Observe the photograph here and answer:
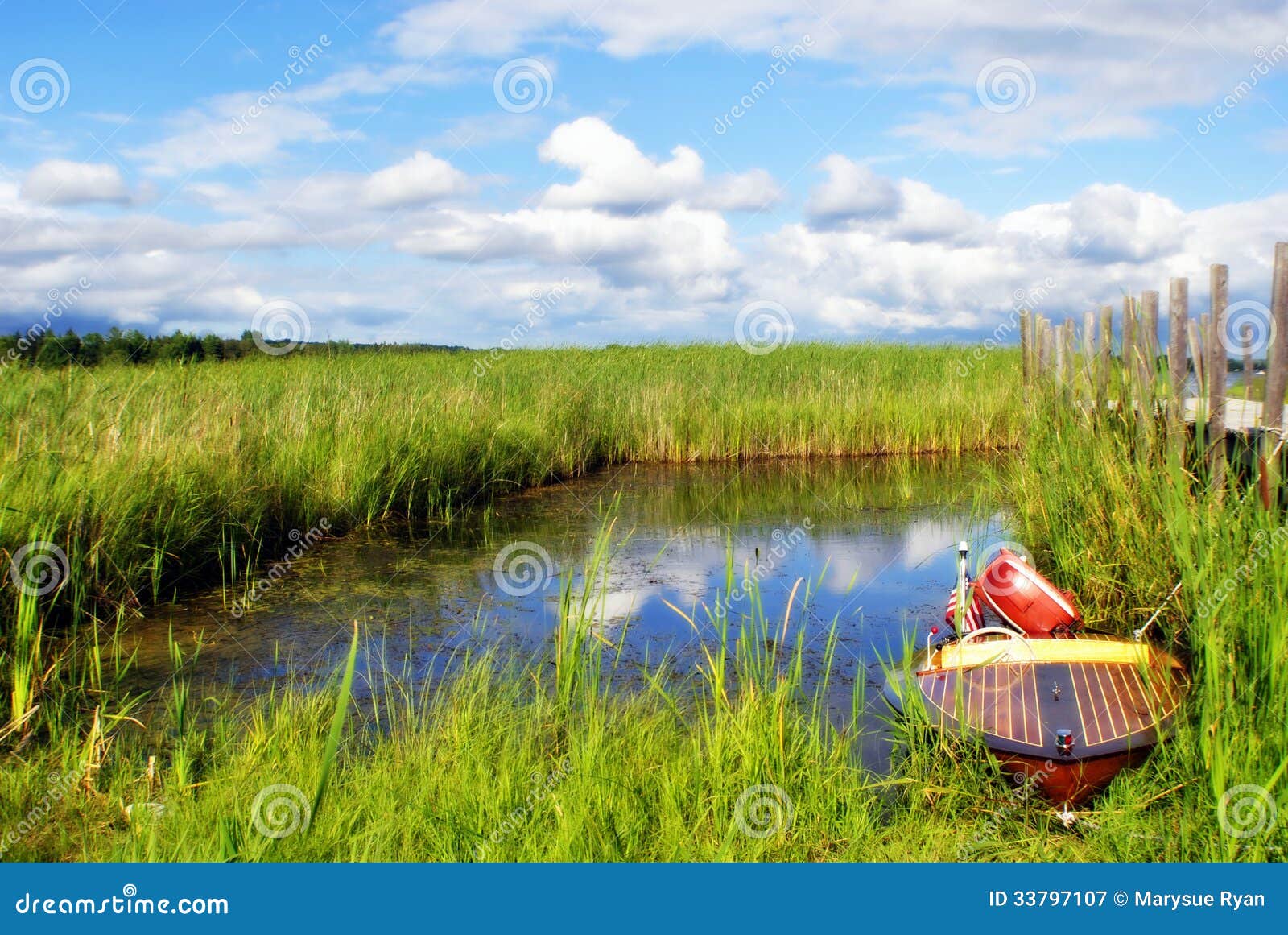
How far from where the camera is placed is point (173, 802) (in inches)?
123

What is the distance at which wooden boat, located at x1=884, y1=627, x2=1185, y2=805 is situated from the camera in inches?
140

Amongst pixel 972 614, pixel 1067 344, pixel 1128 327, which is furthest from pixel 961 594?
pixel 1067 344

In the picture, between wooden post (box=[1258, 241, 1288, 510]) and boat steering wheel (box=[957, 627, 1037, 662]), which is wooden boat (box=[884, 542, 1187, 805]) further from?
wooden post (box=[1258, 241, 1288, 510])

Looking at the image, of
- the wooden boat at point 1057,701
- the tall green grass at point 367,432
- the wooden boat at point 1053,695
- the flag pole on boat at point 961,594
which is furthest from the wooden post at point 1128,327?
the tall green grass at point 367,432

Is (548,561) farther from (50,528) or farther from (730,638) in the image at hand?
(50,528)

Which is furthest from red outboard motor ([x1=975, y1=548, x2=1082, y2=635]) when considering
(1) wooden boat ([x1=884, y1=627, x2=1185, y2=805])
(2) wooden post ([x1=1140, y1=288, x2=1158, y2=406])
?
(2) wooden post ([x1=1140, y1=288, x2=1158, y2=406])

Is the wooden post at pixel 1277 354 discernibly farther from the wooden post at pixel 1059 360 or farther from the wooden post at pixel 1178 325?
the wooden post at pixel 1059 360

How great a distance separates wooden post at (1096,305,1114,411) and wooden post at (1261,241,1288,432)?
101 cm

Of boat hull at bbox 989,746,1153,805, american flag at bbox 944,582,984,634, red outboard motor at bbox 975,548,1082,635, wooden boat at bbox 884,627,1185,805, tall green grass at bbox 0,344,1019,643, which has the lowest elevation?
boat hull at bbox 989,746,1153,805

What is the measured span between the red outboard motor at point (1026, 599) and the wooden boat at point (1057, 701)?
35 centimetres

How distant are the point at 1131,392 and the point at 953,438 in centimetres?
983

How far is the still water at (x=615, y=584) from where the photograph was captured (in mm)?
5570

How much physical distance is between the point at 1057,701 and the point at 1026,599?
3.67ft

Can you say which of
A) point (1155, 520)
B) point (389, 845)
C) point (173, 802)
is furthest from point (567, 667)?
point (1155, 520)
